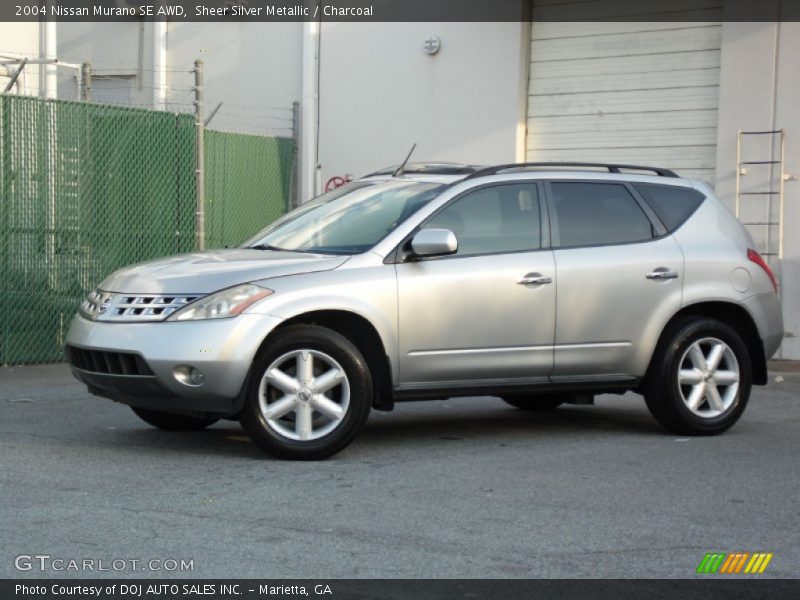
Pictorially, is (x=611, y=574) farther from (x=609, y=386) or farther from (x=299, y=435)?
(x=609, y=386)

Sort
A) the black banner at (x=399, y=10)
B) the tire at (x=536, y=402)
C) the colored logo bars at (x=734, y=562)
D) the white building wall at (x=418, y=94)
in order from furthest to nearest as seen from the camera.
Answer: the white building wall at (x=418, y=94)
the black banner at (x=399, y=10)
the tire at (x=536, y=402)
the colored logo bars at (x=734, y=562)

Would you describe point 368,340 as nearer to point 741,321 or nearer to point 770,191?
point 741,321

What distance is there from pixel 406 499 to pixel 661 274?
3.02m

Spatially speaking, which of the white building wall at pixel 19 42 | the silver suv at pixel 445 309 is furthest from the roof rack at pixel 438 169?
the white building wall at pixel 19 42

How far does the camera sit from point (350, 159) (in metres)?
18.4

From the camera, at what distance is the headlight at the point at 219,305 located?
7.83m

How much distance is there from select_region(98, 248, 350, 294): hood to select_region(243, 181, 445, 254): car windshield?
27cm

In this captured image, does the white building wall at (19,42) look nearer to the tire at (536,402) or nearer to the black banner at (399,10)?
the black banner at (399,10)

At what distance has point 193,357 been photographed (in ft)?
25.4

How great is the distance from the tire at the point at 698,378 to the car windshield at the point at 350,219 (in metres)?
1.89

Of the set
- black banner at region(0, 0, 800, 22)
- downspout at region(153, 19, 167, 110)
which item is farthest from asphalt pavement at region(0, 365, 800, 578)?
downspout at region(153, 19, 167, 110)

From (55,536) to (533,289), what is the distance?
378cm

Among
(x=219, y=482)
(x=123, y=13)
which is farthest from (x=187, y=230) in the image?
(x=219, y=482)

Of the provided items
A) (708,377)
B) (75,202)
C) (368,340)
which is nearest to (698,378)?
(708,377)
